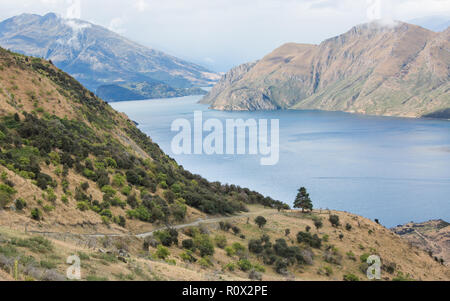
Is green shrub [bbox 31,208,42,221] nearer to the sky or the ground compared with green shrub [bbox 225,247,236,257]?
nearer to the sky

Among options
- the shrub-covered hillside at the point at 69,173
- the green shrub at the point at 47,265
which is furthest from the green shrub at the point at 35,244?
the shrub-covered hillside at the point at 69,173

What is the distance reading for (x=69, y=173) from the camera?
98.4 feet

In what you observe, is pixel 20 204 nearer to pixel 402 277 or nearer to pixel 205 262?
pixel 205 262

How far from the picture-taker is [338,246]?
37062 mm

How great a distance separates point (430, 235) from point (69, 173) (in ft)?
189

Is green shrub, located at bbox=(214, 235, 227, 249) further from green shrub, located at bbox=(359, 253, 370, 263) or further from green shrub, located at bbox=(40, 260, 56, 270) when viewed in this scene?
green shrub, located at bbox=(40, 260, 56, 270)

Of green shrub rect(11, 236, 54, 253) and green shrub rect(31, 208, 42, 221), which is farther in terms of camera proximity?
green shrub rect(31, 208, 42, 221)

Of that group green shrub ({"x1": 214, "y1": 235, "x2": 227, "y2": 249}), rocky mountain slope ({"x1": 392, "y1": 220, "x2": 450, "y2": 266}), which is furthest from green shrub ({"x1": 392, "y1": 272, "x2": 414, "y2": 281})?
rocky mountain slope ({"x1": 392, "y1": 220, "x2": 450, "y2": 266})

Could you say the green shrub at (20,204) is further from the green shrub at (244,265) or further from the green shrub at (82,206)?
the green shrub at (244,265)

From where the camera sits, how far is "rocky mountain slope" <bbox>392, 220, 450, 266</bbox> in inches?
2277

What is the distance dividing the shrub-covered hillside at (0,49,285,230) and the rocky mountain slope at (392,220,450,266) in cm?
2724
